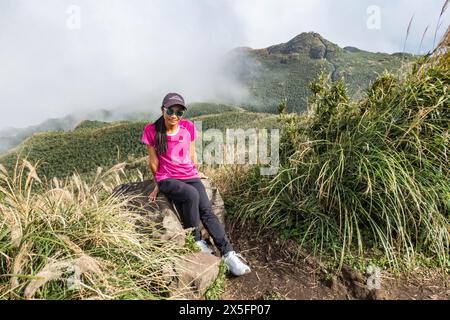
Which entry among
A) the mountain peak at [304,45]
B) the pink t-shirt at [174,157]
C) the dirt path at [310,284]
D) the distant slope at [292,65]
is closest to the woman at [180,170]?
the pink t-shirt at [174,157]

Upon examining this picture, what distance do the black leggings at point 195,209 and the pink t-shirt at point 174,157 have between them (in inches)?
5.4

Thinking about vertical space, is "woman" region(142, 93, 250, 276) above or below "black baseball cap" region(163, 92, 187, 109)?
below

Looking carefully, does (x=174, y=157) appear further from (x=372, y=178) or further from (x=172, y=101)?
(x=372, y=178)

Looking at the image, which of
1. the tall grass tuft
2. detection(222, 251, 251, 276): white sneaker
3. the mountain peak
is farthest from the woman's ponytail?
the mountain peak

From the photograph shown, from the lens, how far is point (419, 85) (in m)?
3.86

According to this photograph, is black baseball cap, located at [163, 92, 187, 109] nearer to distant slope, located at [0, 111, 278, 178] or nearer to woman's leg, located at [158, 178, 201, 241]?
woman's leg, located at [158, 178, 201, 241]

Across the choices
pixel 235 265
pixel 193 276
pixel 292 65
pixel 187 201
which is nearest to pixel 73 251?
pixel 193 276

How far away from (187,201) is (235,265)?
0.85m

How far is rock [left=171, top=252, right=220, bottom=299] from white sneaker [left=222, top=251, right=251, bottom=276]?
0.81 feet

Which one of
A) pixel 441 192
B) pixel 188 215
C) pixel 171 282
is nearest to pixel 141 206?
pixel 188 215

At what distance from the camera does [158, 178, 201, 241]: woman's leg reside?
3.61 m

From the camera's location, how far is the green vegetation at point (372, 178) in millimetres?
3355
